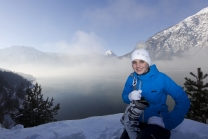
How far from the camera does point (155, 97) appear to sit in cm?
238

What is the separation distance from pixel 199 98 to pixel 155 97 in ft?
48.5

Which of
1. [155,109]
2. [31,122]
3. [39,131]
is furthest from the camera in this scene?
[31,122]

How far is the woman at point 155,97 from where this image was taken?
208cm

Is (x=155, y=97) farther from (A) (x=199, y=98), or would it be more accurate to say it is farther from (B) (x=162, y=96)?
(A) (x=199, y=98)

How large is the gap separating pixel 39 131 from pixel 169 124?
13.2 ft

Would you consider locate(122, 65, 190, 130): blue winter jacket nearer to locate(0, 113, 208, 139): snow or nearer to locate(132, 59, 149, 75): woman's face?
locate(132, 59, 149, 75): woman's face

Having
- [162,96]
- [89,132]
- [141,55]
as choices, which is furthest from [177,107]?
[89,132]

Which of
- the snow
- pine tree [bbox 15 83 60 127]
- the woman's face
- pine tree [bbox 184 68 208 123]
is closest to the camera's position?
the woman's face

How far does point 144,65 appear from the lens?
267 centimetres

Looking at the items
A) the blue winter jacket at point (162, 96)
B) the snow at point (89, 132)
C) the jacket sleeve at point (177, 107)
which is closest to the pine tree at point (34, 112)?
the snow at point (89, 132)

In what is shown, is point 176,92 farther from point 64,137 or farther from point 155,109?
point 64,137

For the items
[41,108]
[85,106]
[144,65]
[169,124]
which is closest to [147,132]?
[169,124]

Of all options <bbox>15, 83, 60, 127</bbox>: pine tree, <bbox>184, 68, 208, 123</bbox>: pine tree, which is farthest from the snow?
<bbox>15, 83, 60, 127</bbox>: pine tree

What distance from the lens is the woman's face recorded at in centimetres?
262
